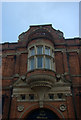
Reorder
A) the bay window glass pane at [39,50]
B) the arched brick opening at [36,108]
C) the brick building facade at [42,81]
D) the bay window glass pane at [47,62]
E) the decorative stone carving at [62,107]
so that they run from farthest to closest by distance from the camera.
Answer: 1. the bay window glass pane at [39,50]
2. the bay window glass pane at [47,62]
3. the brick building facade at [42,81]
4. the decorative stone carving at [62,107]
5. the arched brick opening at [36,108]

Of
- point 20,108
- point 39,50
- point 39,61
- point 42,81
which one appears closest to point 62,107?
point 42,81

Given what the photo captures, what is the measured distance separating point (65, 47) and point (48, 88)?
5.37 meters

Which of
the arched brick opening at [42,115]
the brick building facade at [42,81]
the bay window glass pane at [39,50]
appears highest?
the bay window glass pane at [39,50]

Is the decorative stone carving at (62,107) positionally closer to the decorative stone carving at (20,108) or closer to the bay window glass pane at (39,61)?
the decorative stone carving at (20,108)

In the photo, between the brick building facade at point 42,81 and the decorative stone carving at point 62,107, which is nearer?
the decorative stone carving at point 62,107

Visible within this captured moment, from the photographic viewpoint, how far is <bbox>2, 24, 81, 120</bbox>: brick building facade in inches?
382

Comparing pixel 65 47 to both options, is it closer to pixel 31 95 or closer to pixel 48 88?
pixel 48 88

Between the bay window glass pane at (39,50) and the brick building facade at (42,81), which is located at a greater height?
the bay window glass pane at (39,50)

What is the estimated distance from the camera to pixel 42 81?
976cm

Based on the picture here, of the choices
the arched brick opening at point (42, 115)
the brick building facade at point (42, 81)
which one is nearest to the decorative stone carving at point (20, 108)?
the brick building facade at point (42, 81)

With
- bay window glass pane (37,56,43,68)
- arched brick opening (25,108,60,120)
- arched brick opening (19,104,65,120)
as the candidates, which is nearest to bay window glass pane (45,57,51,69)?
bay window glass pane (37,56,43,68)

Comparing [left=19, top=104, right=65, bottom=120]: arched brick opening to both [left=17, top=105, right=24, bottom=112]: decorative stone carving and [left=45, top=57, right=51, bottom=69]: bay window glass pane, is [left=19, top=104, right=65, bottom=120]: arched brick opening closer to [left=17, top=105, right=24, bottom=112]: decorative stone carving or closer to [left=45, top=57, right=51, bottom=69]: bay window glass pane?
[left=17, top=105, right=24, bottom=112]: decorative stone carving

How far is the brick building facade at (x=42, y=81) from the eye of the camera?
9.70 metres

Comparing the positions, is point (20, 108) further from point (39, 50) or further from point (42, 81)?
point (39, 50)
